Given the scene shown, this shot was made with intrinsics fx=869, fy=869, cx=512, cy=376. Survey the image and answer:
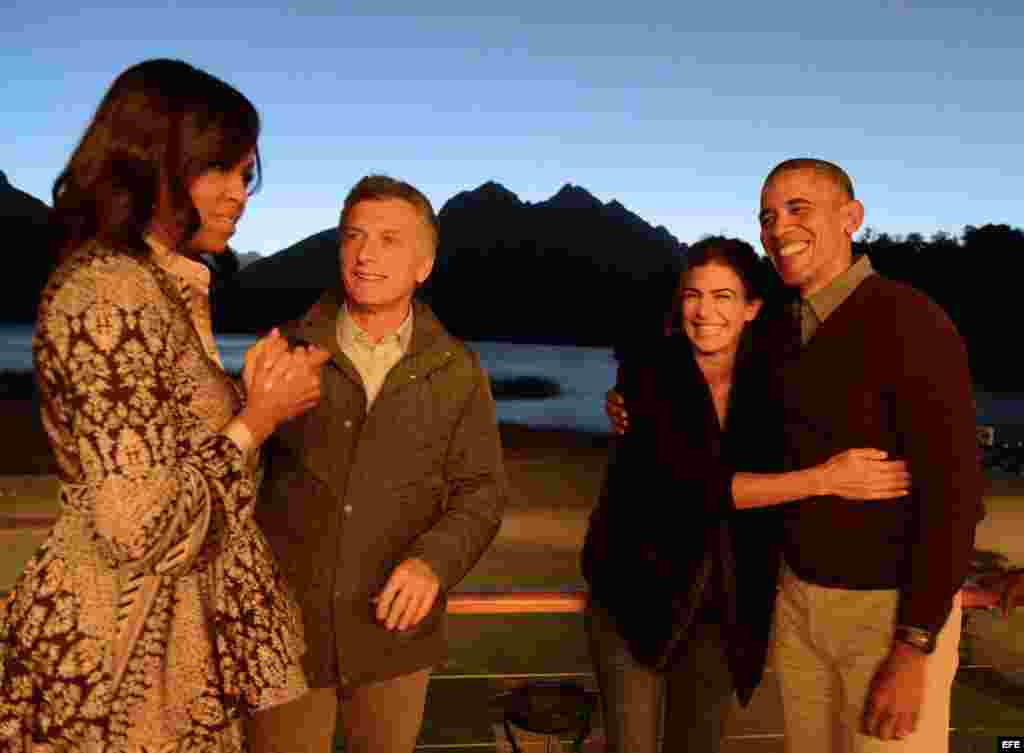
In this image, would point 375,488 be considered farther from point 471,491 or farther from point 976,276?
point 976,276

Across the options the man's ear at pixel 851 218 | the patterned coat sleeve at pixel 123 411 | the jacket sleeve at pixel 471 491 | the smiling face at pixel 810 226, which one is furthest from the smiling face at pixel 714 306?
the patterned coat sleeve at pixel 123 411

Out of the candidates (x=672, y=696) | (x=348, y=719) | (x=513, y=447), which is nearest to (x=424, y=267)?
(x=348, y=719)

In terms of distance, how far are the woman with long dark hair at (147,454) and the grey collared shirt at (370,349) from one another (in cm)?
34

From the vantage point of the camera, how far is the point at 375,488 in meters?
1.76

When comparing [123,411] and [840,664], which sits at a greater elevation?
[123,411]

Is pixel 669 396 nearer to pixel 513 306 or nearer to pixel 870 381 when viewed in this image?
pixel 870 381

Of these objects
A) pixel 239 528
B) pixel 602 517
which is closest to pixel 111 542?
pixel 239 528

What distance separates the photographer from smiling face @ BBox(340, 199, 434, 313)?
180 cm

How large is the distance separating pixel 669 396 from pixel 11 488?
2052 centimetres

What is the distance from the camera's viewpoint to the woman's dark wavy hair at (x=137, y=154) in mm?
1305

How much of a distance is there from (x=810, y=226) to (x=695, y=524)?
0.73 metres

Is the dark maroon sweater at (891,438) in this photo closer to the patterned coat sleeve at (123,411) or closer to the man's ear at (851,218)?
the man's ear at (851,218)

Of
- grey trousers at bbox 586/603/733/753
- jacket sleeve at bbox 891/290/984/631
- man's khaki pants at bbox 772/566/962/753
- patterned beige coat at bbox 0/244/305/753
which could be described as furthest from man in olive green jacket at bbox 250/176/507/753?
jacket sleeve at bbox 891/290/984/631

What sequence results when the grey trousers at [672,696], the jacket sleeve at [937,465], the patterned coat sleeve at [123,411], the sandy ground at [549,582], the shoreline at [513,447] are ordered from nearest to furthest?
the patterned coat sleeve at [123,411], the jacket sleeve at [937,465], the grey trousers at [672,696], the sandy ground at [549,582], the shoreline at [513,447]
